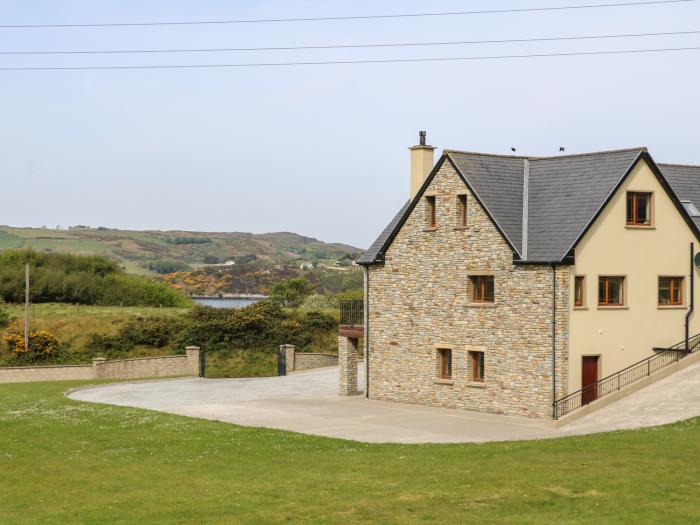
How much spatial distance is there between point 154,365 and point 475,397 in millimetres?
27683

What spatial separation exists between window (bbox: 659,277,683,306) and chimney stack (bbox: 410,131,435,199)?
1097 cm

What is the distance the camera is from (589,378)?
3938 cm

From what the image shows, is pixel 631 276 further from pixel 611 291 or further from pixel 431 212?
pixel 431 212

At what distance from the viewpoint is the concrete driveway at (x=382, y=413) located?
3491cm

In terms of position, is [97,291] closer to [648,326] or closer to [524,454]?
[648,326]

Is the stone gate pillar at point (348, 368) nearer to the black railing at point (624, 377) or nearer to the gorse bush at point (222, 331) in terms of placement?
the black railing at point (624, 377)

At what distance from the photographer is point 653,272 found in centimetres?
4144

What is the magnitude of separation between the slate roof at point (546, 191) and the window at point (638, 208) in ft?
3.56

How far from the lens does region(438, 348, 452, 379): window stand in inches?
1672

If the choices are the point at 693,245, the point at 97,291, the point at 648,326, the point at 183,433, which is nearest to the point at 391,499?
the point at 183,433

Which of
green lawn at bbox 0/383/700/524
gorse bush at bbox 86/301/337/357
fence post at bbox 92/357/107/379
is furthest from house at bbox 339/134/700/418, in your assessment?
gorse bush at bbox 86/301/337/357

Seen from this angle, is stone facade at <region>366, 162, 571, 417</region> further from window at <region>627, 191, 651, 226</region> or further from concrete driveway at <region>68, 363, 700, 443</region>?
window at <region>627, 191, 651, 226</region>

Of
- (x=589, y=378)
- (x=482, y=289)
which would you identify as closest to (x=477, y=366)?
(x=482, y=289)

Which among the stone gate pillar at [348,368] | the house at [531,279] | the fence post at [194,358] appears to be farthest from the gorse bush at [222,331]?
the house at [531,279]
